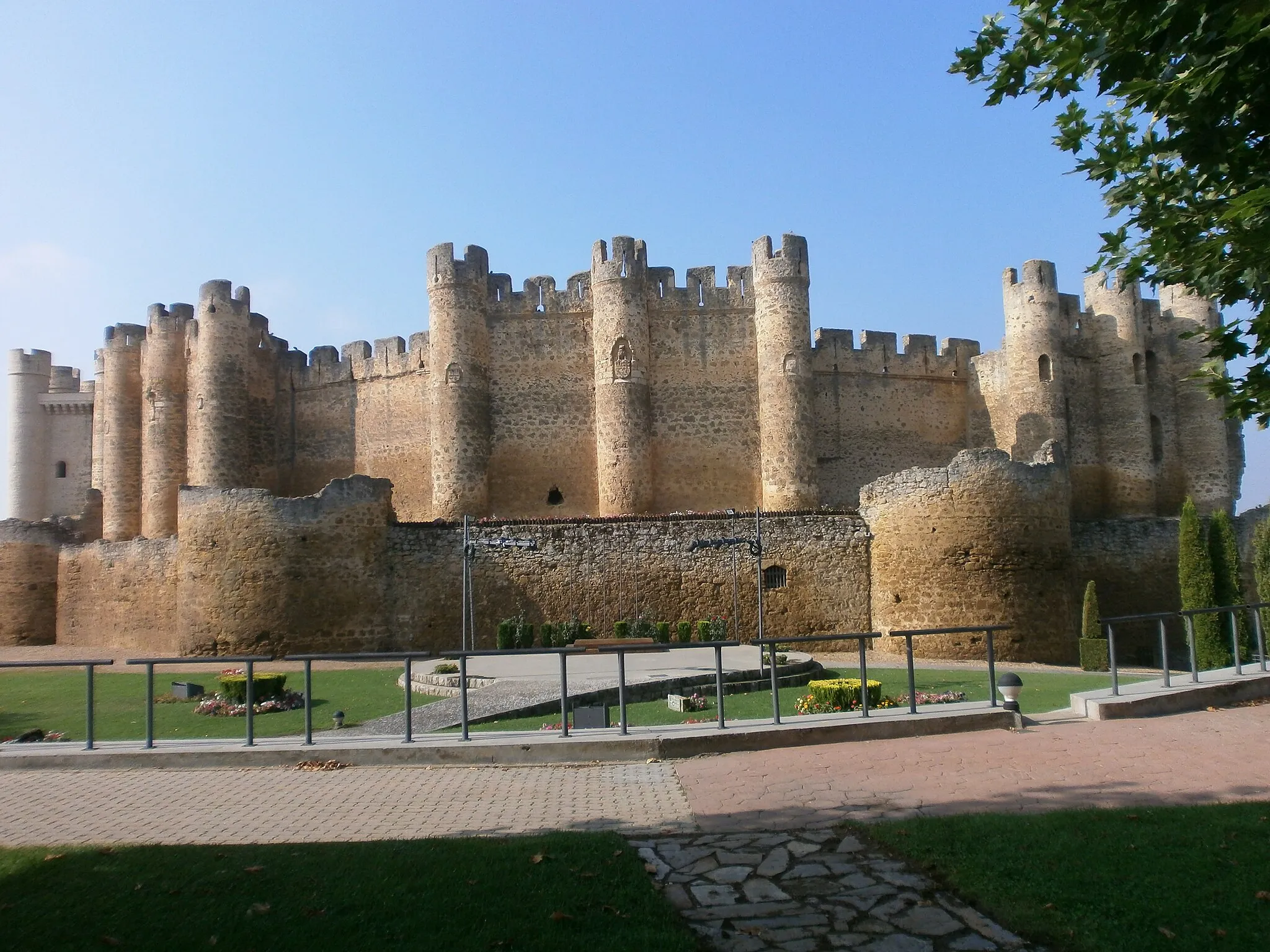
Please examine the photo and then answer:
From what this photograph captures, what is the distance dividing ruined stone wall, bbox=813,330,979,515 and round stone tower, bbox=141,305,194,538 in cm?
2196

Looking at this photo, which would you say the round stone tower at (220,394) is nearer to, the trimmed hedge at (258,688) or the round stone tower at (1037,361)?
the trimmed hedge at (258,688)

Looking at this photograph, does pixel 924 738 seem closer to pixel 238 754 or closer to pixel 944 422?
pixel 238 754

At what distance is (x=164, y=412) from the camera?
37.2 metres

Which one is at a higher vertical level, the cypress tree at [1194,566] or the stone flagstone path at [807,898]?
the cypress tree at [1194,566]

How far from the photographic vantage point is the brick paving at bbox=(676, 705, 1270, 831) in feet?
26.3

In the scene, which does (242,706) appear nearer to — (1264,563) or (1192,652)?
(1192,652)

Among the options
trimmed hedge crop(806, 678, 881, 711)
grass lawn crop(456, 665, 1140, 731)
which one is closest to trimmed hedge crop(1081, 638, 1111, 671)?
grass lawn crop(456, 665, 1140, 731)

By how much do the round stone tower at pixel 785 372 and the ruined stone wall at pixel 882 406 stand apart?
8.49 feet

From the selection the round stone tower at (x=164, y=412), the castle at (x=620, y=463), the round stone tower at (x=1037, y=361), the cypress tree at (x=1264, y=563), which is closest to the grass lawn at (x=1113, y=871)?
the cypress tree at (x=1264, y=563)

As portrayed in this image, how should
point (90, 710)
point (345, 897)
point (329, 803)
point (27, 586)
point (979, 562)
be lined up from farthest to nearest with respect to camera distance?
1. point (27, 586)
2. point (979, 562)
3. point (90, 710)
4. point (329, 803)
5. point (345, 897)

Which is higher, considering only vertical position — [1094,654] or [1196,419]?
[1196,419]

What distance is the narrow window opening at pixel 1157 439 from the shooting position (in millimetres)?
35906

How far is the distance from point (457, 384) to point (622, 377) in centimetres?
510

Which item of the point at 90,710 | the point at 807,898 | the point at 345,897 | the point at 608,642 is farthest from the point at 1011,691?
the point at 608,642
